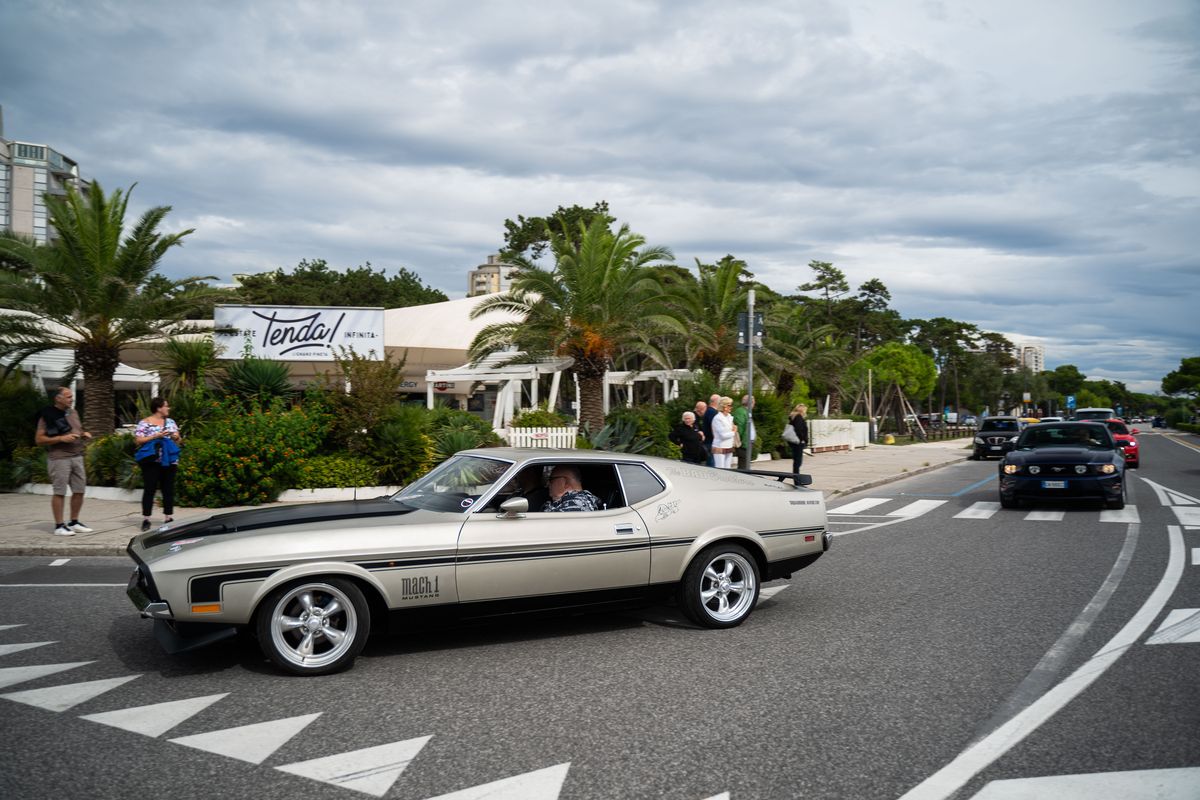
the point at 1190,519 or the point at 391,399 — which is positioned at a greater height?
the point at 391,399

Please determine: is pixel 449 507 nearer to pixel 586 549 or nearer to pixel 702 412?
pixel 586 549

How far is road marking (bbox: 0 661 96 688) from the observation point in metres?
5.54

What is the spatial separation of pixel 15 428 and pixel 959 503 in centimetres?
1858

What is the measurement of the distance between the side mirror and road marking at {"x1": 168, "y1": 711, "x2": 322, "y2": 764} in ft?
6.09

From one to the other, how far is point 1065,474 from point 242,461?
43.2ft

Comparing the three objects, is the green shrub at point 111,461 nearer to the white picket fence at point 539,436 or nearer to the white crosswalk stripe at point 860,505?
the white picket fence at point 539,436

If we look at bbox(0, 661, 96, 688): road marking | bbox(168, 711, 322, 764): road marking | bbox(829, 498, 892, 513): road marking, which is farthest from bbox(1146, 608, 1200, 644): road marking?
bbox(829, 498, 892, 513): road marking

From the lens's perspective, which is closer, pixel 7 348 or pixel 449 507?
pixel 449 507

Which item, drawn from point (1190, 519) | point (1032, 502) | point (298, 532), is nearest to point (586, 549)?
point (298, 532)

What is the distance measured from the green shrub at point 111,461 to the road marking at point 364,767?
1354 cm

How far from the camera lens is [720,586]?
7.00m

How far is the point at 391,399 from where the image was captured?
17.3 m

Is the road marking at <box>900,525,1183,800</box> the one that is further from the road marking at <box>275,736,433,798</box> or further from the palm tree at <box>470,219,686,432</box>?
the palm tree at <box>470,219,686,432</box>

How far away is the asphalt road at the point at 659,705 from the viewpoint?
13.2 feet
